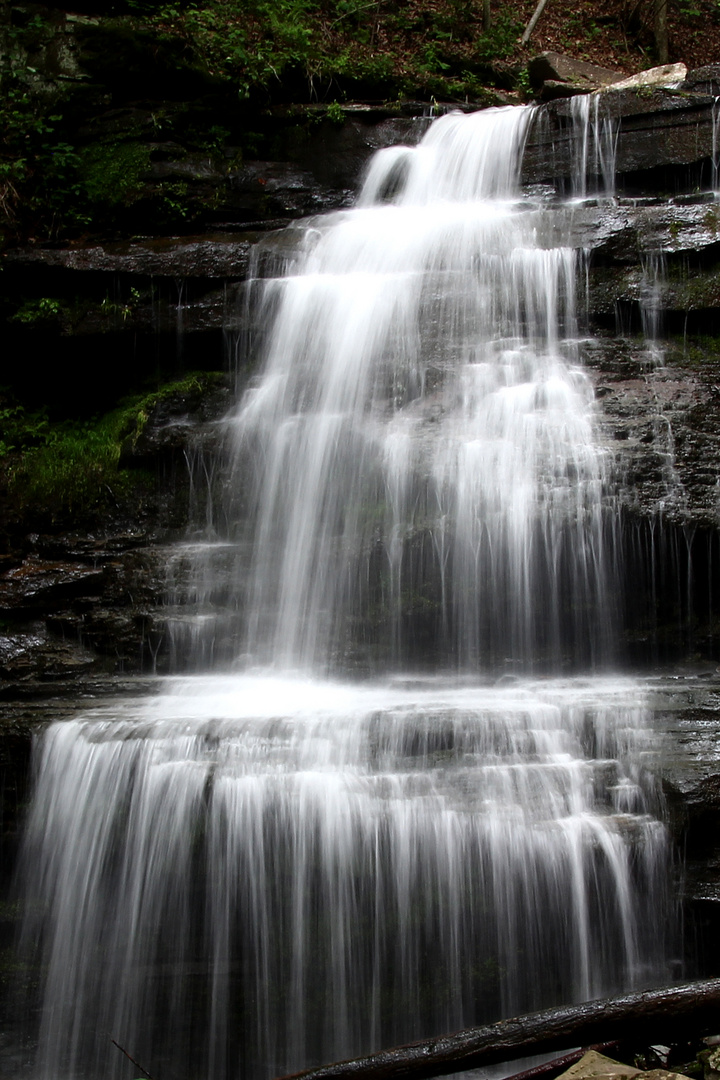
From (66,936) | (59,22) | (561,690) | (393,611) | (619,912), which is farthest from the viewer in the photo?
(59,22)

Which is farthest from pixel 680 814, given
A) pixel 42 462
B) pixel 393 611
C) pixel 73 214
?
pixel 73 214

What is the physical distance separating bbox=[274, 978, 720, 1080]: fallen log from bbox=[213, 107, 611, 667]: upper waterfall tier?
3.40 m

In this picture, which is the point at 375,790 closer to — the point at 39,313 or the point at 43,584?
the point at 43,584

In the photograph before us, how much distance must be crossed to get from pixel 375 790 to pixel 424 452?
3327mm

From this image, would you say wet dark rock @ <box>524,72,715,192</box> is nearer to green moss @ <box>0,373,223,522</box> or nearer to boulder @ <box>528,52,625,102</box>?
boulder @ <box>528,52,625,102</box>

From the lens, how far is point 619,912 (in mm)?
4387

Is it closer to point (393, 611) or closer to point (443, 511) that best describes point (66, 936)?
point (393, 611)

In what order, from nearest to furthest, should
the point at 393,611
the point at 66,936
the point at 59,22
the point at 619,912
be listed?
1. the point at 619,912
2. the point at 66,936
3. the point at 393,611
4. the point at 59,22

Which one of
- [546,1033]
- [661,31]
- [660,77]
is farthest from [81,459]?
[661,31]

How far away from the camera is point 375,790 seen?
4.70m

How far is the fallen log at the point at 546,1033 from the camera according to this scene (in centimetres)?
296

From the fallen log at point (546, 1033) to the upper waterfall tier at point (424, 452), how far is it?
340cm

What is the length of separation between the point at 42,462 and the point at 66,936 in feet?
17.2

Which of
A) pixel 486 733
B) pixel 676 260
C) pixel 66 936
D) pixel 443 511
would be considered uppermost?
pixel 676 260
